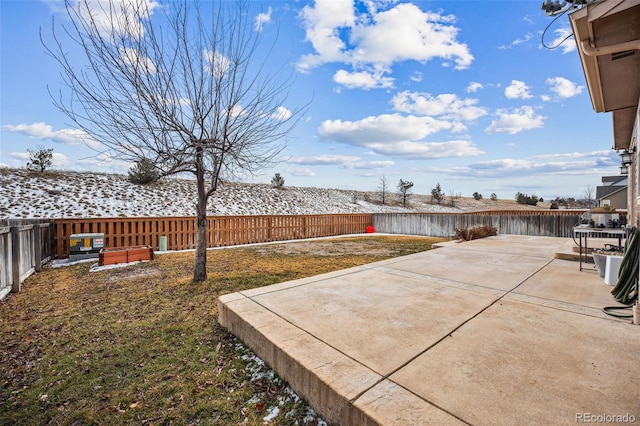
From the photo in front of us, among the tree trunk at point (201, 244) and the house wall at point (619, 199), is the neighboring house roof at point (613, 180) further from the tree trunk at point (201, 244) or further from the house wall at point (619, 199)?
the tree trunk at point (201, 244)

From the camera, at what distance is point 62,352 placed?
8.11 feet

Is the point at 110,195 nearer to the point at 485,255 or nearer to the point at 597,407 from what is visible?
the point at 485,255

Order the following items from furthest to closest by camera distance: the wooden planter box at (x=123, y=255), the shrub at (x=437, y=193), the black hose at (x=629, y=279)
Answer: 1. the shrub at (x=437, y=193)
2. the wooden planter box at (x=123, y=255)
3. the black hose at (x=629, y=279)

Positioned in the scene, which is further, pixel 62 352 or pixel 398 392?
pixel 62 352

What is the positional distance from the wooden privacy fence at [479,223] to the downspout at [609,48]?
9447mm

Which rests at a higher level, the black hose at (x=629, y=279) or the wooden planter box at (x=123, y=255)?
the black hose at (x=629, y=279)

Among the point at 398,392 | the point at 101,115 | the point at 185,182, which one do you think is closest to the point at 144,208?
the point at 185,182

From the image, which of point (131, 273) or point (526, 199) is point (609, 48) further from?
point (526, 199)

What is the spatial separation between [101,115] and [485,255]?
7.15 metres

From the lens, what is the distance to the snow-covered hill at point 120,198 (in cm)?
1249

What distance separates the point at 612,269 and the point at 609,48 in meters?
2.53

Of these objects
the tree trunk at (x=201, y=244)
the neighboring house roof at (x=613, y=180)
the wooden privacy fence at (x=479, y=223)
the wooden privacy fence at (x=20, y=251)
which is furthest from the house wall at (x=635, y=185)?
the neighboring house roof at (x=613, y=180)

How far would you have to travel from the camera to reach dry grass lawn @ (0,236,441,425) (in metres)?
1.68

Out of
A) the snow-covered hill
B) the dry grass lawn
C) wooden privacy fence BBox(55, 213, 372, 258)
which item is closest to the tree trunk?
the dry grass lawn
